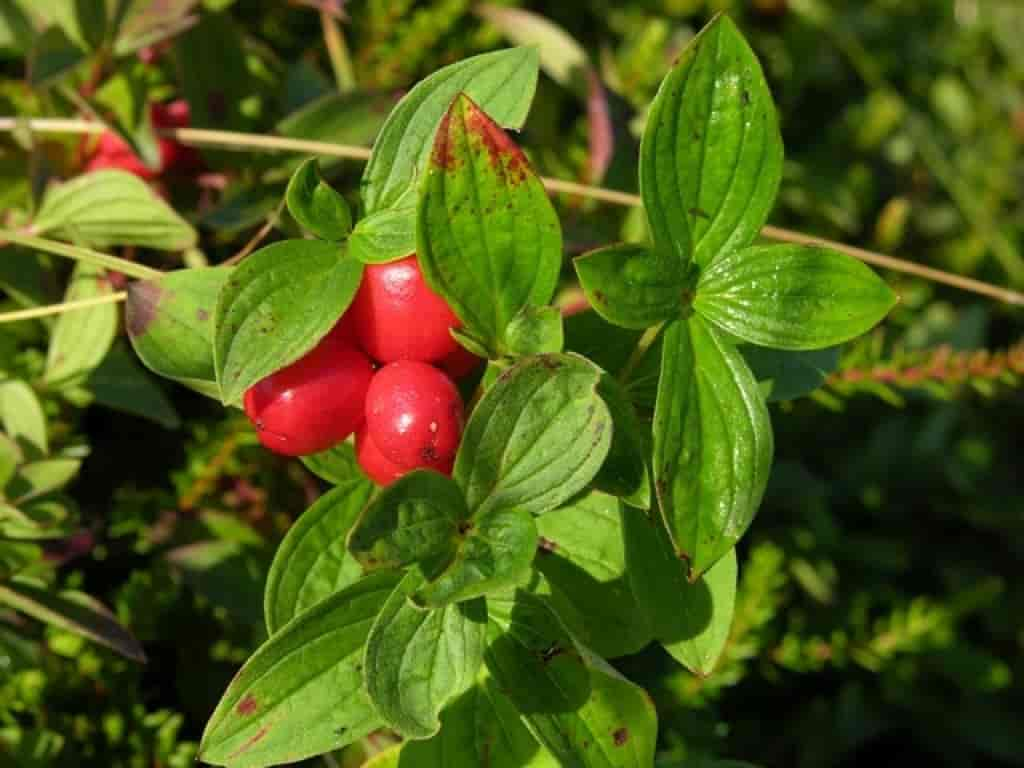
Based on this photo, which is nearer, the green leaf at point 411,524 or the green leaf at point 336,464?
the green leaf at point 411,524

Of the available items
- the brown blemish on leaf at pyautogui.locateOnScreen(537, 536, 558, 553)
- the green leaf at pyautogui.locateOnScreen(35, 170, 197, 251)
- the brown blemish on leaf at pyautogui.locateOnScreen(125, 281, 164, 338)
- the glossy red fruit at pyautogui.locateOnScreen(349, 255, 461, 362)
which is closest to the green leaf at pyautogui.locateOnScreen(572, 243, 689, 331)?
the glossy red fruit at pyautogui.locateOnScreen(349, 255, 461, 362)

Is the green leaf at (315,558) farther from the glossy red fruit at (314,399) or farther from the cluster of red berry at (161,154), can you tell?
the cluster of red berry at (161,154)

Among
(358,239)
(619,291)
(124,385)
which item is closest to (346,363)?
(358,239)

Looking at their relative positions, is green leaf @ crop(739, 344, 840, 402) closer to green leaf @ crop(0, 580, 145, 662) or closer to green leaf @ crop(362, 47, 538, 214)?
green leaf @ crop(362, 47, 538, 214)

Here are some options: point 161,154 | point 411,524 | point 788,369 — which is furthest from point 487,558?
point 161,154

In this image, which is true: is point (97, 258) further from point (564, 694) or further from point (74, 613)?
point (564, 694)

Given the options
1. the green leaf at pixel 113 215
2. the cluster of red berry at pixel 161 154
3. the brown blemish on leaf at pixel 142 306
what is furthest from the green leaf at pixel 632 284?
the cluster of red berry at pixel 161 154

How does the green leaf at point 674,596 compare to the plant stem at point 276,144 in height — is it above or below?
below
